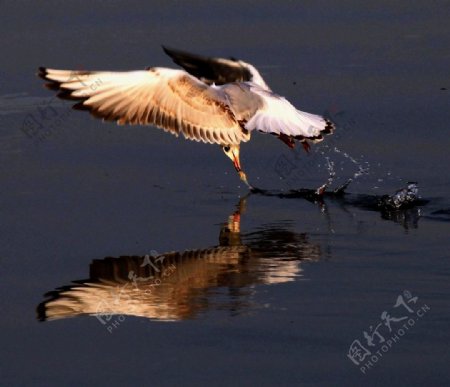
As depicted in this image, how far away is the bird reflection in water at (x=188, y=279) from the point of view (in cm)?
Answer: 824

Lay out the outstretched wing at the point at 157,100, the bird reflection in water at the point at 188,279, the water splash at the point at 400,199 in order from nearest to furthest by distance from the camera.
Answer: the bird reflection in water at the point at 188,279 < the water splash at the point at 400,199 < the outstretched wing at the point at 157,100

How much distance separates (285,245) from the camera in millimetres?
9695

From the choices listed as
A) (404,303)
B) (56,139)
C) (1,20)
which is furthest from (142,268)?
(1,20)

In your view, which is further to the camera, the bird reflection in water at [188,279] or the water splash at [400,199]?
the water splash at [400,199]

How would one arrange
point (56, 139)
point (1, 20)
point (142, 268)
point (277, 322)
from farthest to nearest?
point (1, 20), point (56, 139), point (142, 268), point (277, 322)

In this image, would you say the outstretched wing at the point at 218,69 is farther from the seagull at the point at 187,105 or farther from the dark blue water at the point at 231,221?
the dark blue water at the point at 231,221

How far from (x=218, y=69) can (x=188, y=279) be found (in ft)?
11.6

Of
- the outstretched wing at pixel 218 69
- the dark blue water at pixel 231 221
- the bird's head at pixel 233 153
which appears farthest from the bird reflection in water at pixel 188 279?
the outstretched wing at pixel 218 69

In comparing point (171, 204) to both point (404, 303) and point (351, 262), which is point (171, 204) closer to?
point (351, 262)

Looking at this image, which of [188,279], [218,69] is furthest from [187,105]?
[188,279]

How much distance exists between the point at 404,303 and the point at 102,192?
3.40m

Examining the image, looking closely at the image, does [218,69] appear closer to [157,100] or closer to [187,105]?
[187,105]

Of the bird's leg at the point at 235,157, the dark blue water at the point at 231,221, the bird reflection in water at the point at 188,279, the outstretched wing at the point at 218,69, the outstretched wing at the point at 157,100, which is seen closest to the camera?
the dark blue water at the point at 231,221

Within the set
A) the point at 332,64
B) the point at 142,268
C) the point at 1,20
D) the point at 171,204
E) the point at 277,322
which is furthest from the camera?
the point at 1,20
